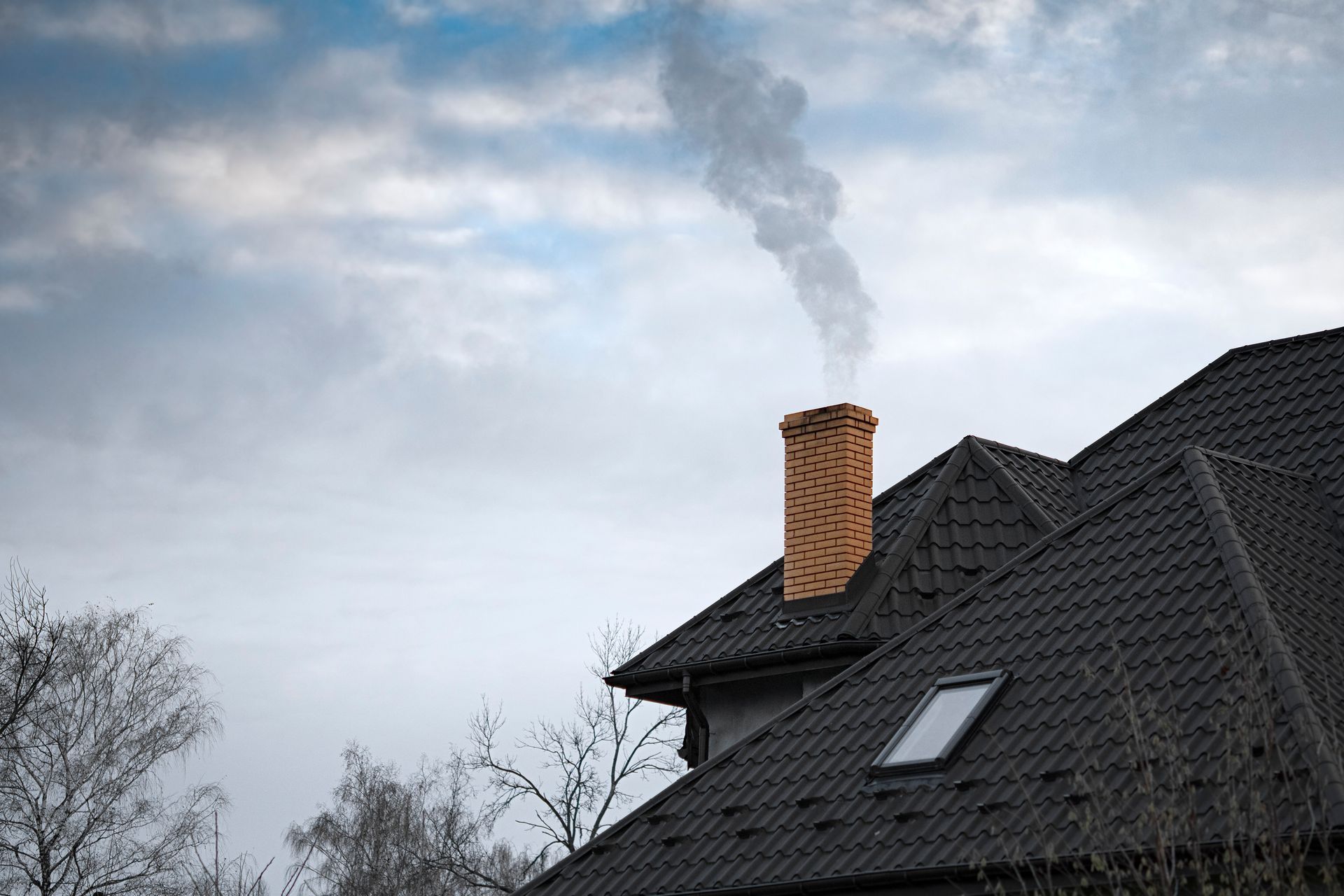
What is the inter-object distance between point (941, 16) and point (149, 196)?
48.7 ft

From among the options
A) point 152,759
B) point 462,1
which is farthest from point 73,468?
point 462,1

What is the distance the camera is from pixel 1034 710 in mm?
10828

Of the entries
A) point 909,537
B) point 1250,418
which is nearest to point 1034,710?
point 909,537

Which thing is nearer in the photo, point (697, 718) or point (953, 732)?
point (953, 732)

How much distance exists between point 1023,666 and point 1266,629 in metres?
1.89

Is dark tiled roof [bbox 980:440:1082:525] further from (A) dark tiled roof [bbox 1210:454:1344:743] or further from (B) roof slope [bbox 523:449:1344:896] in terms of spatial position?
(B) roof slope [bbox 523:449:1344:896]

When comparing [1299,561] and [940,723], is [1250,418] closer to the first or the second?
[1299,561]

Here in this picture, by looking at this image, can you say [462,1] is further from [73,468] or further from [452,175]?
[73,468]

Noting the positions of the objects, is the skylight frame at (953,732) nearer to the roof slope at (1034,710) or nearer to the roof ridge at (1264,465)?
the roof slope at (1034,710)

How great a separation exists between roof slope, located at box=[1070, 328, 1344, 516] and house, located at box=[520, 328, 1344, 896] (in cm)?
3

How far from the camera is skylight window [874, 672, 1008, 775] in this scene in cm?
1084

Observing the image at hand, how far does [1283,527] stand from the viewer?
497 inches

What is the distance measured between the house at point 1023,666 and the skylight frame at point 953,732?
0.08 ft

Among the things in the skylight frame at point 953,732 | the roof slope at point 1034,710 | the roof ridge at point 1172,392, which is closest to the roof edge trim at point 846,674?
the roof slope at point 1034,710
